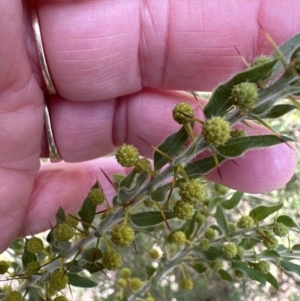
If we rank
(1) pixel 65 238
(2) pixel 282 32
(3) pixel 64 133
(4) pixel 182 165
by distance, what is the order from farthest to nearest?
(3) pixel 64 133, (2) pixel 282 32, (1) pixel 65 238, (4) pixel 182 165

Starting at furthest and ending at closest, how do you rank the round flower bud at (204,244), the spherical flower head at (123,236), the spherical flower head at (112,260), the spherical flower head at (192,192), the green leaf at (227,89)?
the round flower bud at (204,244)
the spherical flower head at (112,260)
the spherical flower head at (123,236)
the spherical flower head at (192,192)
the green leaf at (227,89)

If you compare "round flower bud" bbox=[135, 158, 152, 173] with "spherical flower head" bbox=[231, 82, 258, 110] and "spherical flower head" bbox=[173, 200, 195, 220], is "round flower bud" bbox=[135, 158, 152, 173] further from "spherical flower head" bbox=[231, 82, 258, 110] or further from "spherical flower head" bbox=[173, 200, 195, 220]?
"spherical flower head" bbox=[231, 82, 258, 110]

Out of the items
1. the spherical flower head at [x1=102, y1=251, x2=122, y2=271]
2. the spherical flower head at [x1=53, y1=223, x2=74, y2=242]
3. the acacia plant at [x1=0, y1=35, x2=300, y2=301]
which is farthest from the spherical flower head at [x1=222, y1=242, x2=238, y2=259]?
the spherical flower head at [x1=53, y1=223, x2=74, y2=242]

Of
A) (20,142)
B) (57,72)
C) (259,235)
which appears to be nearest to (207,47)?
(57,72)

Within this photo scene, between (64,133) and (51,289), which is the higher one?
(64,133)

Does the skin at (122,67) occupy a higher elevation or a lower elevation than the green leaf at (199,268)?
higher

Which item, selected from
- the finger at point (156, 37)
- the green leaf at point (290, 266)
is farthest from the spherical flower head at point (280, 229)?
the finger at point (156, 37)

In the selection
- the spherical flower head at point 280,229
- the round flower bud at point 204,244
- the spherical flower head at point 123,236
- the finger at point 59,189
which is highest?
the spherical flower head at point 123,236

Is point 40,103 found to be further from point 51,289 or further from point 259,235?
point 259,235

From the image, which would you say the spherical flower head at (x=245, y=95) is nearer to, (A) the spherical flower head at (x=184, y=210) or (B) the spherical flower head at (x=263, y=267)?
(A) the spherical flower head at (x=184, y=210)

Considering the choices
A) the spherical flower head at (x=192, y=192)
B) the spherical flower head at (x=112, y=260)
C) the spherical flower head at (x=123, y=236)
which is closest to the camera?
the spherical flower head at (x=192, y=192)
